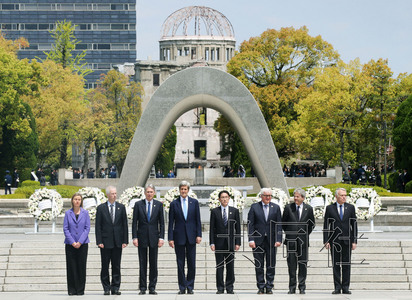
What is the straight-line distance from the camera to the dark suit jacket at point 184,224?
44.9 feet

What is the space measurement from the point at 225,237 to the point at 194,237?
515 millimetres

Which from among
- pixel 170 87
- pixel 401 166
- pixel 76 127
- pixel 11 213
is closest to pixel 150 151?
pixel 170 87

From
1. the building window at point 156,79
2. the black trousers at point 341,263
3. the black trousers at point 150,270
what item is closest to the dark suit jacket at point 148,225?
the black trousers at point 150,270

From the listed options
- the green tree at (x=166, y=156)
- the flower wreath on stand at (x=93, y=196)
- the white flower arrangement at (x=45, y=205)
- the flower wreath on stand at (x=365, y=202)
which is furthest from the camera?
the green tree at (x=166, y=156)

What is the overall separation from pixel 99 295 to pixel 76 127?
156 feet

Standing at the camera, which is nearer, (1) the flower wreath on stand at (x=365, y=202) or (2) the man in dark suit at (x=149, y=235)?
(2) the man in dark suit at (x=149, y=235)

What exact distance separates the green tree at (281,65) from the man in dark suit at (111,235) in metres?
→ 38.9

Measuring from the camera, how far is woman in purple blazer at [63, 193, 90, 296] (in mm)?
13539

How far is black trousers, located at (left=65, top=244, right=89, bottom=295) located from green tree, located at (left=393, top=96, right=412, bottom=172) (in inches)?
1165

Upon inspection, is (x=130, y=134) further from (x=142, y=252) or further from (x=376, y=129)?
(x=142, y=252)

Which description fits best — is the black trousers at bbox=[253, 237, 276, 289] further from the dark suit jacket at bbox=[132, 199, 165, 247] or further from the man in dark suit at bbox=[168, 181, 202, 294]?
Answer: the dark suit jacket at bbox=[132, 199, 165, 247]

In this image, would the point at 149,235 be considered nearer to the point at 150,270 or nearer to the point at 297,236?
the point at 150,270

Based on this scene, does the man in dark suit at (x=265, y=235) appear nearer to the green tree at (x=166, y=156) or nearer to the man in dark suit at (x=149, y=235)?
the man in dark suit at (x=149, y=235)

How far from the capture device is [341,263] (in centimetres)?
1377
